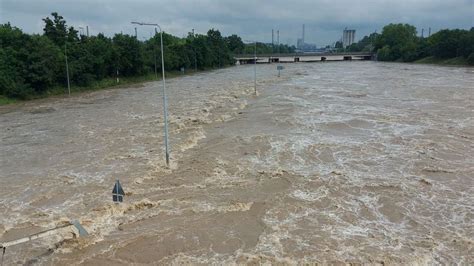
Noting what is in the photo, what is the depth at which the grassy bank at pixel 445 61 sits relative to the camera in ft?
313

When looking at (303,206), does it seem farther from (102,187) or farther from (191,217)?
(102,187)

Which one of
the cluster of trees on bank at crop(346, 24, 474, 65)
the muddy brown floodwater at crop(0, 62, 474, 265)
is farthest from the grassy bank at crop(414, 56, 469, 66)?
the muddy brown floodwater at crop(0, 62, 474, 265)

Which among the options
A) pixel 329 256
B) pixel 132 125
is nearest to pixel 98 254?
pixel 329 256

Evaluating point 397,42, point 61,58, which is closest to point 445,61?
point 397,42

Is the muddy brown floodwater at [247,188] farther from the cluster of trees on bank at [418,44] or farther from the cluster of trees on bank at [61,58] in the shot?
the cluster of trees on bank at [418,44]

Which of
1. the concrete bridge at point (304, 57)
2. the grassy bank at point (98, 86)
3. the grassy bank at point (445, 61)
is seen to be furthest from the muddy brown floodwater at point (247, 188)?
the concrete bridge at point (304, 57)

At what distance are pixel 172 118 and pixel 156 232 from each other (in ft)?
69.2

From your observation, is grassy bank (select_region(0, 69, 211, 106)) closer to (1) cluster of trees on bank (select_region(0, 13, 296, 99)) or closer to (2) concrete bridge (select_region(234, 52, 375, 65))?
(1) cluster of trees on bank (select_region(0, 13, 296, 99))

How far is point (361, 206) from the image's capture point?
14984mm

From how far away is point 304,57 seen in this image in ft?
522

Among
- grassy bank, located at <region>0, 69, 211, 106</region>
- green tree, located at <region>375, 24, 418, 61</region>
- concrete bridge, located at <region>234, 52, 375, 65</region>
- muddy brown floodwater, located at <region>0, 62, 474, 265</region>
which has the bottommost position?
muddy brown floodwater, located at <region>0, 62, 474, 265</region>

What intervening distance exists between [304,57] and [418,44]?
154ft

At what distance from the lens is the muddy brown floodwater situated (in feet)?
39.7

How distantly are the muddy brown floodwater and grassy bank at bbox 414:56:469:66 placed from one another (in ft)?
237
